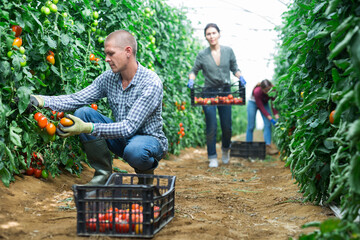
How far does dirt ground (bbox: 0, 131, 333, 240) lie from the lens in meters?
2.29

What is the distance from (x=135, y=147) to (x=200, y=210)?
647mm

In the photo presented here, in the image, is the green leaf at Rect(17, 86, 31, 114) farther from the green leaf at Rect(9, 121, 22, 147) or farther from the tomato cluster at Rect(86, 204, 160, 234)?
the tomato cluster at Rect(86, 204, 160, 234)

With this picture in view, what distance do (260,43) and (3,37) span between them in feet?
32.8

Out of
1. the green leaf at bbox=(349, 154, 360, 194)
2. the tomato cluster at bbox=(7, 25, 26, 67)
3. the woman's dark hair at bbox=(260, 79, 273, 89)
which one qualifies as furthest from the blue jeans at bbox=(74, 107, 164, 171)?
the woman's dark hair at bbox=(260, 79, 273, 89)

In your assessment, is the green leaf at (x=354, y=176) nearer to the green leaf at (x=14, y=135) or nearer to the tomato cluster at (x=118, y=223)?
the tomato cluster at (x=118, y=223)

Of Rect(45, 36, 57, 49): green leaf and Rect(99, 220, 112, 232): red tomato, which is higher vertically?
Rect(45, 36, 57, 49): green leaf

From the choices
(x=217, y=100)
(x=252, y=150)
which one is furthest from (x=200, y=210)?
(x=252, y=150)

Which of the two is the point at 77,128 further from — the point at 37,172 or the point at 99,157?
the point at 37,172

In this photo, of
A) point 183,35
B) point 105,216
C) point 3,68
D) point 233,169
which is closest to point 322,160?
point 105,216

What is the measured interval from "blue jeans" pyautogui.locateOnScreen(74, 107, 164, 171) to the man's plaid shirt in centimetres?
7

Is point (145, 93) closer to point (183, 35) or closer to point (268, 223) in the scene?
point (268, 223)

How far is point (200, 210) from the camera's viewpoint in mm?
2949

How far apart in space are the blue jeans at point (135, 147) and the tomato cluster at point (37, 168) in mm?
473

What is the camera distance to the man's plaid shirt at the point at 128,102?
278cm
